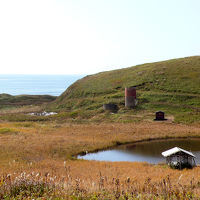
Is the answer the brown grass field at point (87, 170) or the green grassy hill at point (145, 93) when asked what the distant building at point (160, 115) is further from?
the brown grass field at point (87, 170)

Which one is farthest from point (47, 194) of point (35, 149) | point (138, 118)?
point (138, 118)

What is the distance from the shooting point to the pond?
30.5 meters

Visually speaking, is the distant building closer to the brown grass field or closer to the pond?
the brown grass field

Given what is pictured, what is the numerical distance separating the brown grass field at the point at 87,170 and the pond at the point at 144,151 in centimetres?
194

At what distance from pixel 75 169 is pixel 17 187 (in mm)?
14433

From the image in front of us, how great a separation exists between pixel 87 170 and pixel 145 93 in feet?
193

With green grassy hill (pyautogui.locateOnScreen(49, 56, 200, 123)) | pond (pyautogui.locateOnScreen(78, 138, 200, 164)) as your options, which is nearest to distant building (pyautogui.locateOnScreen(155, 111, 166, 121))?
green grassy hill (pyautogui.locateOnScreen(49, 56, 200, 123))

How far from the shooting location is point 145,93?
261 feet

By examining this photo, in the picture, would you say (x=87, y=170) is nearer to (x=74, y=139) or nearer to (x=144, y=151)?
(x=144, y=151)

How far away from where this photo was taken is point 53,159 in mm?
27969

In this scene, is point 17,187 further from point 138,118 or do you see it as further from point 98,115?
point 98,115

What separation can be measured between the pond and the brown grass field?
76.4 inches

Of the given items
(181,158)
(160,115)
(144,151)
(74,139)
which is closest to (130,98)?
(160,115)

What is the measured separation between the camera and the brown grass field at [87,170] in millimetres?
8719
